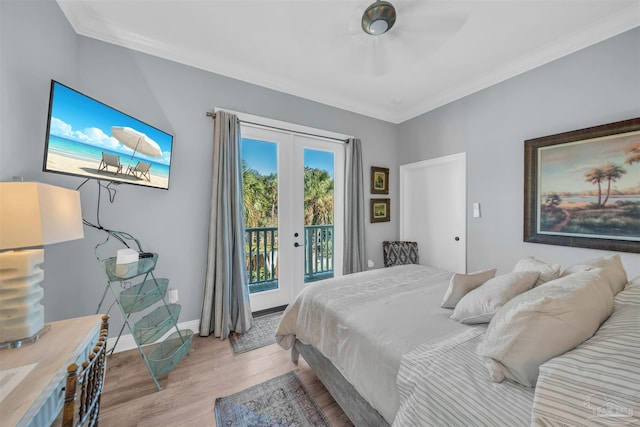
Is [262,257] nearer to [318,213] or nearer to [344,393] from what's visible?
[318,213]

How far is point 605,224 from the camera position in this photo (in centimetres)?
205

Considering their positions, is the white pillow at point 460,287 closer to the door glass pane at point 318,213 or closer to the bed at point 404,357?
the bed at point 404,357

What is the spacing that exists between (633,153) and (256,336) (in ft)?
12.3

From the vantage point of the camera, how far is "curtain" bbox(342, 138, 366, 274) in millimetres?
3438

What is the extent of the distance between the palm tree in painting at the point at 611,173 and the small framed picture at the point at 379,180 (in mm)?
2322

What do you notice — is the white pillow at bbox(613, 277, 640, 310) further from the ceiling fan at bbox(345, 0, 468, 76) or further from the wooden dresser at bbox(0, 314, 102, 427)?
the wooden dresser at bbox(0, 314, 102, 427)

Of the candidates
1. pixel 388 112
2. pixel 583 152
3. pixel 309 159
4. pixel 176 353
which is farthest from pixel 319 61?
pixel 176 353

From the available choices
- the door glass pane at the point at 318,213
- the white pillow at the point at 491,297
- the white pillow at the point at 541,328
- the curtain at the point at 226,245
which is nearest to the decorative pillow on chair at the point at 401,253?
the door glass pane at the point at 318,213

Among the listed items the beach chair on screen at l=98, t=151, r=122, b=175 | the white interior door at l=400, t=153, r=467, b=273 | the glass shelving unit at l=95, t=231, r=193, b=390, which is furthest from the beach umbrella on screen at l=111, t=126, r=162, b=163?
the white interior door at l=400, t=153, r=467, b=273

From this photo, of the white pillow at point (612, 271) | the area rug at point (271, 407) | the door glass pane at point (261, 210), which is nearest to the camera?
the white pillow at point (612, 271)

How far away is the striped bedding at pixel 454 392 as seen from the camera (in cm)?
74

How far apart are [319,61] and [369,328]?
8.67 feet

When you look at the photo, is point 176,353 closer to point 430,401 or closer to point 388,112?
point 430,401

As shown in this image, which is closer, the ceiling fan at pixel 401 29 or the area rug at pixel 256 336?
the ceiling fan at pixel 401 29
